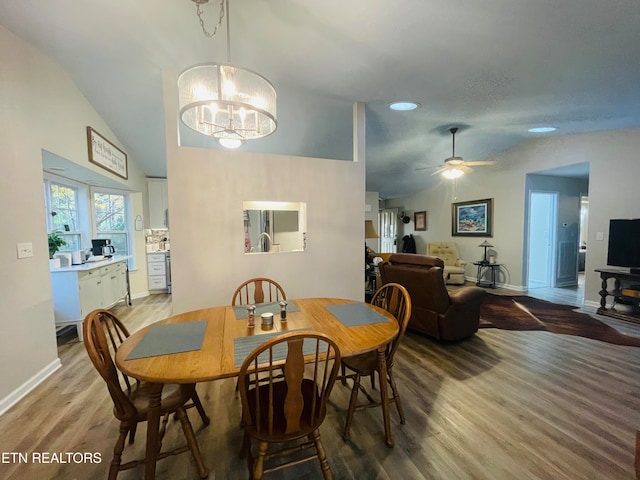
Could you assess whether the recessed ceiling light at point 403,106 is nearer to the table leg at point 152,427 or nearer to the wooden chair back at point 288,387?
Answer: the wooden chair back at point 288,387

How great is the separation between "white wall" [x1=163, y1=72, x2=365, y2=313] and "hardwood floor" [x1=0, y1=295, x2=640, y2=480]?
1.05 m

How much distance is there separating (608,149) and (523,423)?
457 cm

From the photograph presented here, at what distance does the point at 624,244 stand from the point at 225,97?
538 centimetres

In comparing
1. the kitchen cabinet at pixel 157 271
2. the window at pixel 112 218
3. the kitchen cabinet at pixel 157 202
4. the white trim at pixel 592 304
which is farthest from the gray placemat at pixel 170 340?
the white trim at pixel 592 304

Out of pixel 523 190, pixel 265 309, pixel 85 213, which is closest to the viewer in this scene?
pixel 265 309

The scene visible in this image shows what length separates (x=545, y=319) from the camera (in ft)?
12.7

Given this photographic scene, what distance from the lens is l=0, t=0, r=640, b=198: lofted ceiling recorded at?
6.31ft

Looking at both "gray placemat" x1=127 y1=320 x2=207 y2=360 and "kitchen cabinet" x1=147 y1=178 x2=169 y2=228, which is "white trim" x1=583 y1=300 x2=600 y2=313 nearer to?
"gray placemat" x1=127 y1=320 x2=207 y2=360

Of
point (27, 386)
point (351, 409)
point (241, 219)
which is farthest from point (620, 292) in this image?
point (27, 386)

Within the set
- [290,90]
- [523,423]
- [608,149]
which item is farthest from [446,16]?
[608,149]

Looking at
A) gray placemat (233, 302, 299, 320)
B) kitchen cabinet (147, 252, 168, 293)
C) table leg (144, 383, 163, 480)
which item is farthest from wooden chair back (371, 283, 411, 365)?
kitchen cabinet (147, 252, 168, 293)

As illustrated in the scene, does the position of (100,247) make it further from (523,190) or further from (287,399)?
(523,190)

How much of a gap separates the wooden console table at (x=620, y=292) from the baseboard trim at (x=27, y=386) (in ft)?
21.8

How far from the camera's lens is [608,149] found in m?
4.19
